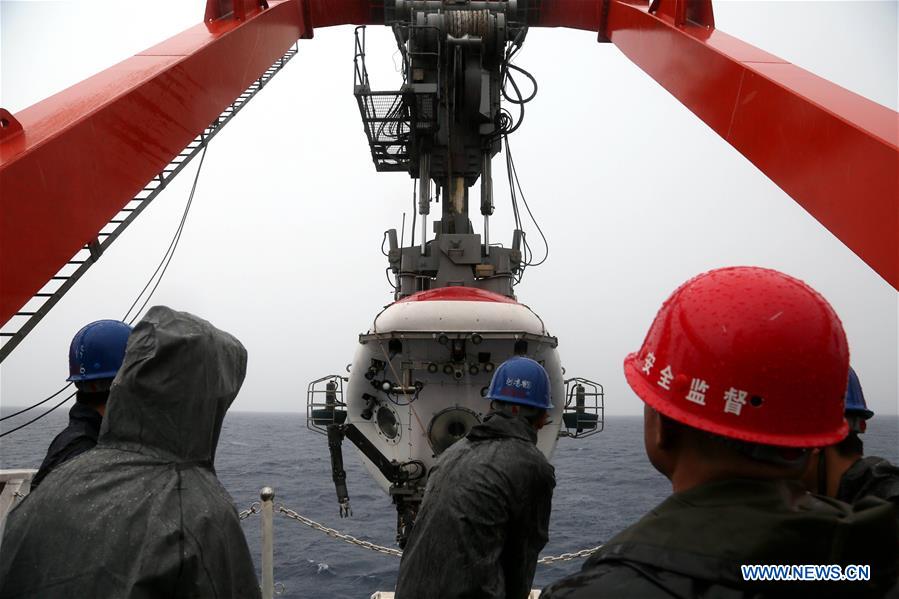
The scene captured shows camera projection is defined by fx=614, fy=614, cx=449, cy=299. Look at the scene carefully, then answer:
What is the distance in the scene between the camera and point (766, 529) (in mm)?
1300

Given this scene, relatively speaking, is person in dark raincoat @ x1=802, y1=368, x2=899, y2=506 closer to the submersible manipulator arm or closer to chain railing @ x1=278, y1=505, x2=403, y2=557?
the submersible manipulator arm

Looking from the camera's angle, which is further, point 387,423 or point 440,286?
point 440,286

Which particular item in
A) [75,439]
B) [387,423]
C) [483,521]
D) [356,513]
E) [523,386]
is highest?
[523,386]

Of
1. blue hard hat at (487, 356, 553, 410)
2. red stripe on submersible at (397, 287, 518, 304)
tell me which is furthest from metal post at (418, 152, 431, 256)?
blue hard hat at (487, 356, 553, 410)

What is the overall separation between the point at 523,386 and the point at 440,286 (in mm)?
5992

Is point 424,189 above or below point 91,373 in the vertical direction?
above

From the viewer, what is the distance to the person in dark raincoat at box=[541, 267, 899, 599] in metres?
1.29

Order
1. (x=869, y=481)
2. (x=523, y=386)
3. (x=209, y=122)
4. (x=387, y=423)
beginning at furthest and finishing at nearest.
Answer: (x=387, y=423) → (x=209, y=122) → (x=523, y=386) → (x=869, y=481)

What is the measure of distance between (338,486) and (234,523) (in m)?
6.92

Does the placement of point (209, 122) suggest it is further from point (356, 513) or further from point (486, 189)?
point (356, 513)

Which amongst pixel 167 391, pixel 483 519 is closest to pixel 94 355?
pixel 167 391

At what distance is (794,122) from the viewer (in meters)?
4.12

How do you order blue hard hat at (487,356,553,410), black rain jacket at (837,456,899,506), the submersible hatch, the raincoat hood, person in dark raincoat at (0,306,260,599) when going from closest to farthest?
person in dark raincoat at (0,306,260,599) → the raincoat hood → black rain jacket at (837,456,899,506) → blue hard hat at (487,356,553,410) → the submersible hatch

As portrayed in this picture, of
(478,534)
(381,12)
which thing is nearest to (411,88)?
(381,12)
